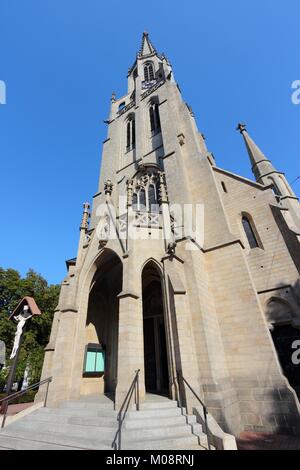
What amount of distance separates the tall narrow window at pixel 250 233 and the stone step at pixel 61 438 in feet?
33.4

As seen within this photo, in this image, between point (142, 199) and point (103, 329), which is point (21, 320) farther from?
point (142, 199)

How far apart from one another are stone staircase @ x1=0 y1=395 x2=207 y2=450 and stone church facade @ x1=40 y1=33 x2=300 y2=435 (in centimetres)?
74

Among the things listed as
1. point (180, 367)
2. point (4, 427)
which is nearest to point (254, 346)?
point (180, 367)

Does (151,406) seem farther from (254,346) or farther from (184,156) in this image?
(184,156)

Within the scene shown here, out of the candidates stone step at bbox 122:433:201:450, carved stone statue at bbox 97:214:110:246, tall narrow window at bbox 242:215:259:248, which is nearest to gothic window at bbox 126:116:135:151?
carved stone statue at bbox 97:214:110:246

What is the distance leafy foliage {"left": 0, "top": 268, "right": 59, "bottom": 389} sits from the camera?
2198 centimetres

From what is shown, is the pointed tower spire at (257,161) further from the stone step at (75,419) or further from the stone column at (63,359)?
the stone step at (75,419)

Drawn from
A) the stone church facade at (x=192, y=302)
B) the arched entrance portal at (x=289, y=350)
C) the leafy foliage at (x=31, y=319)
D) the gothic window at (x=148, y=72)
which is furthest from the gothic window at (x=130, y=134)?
A: the leafy foliage at (x=31, y=319)

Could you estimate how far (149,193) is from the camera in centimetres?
1703

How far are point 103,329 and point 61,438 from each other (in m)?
6.55

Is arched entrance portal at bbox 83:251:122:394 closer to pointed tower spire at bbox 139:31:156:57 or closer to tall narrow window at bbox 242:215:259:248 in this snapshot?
tall narrow window at bbox 242:215:259:248
